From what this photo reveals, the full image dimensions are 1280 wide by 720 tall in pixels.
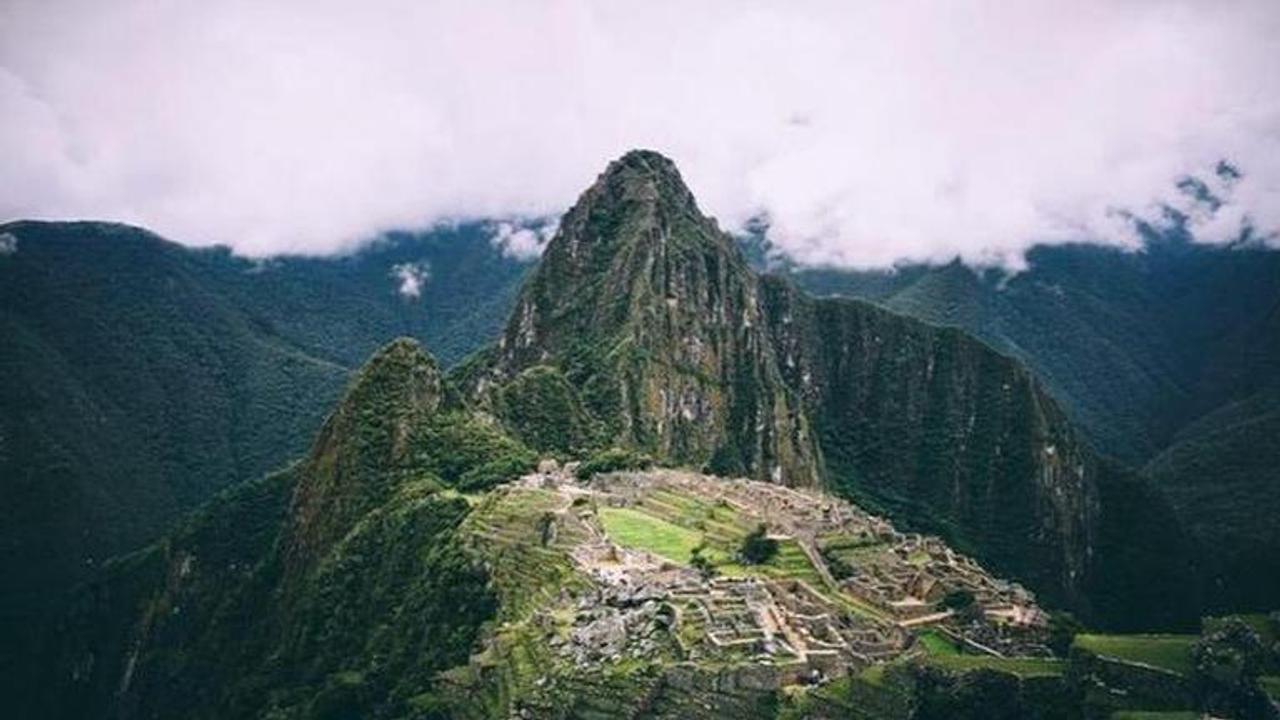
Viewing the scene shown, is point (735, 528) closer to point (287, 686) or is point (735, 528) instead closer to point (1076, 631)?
point (1076, 631)

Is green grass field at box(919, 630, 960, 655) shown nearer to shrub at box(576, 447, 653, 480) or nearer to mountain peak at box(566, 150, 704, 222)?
shrub at box(576, 447, 653, 480)

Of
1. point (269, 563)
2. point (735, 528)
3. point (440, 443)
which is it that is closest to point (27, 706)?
point (269, 563)

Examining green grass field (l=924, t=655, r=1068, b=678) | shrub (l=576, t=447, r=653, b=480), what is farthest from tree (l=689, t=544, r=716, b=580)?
shrub (l=576, t=447, r=653, b=480)

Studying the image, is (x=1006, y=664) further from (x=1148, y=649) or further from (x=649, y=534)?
(x=649, y=534)

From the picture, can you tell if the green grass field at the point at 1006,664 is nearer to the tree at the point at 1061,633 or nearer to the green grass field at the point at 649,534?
the tree at the point at 1061,633

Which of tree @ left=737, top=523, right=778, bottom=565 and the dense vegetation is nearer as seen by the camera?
tree @ left=737, top=523, right=778, bottom=565

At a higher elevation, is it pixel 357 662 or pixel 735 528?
pixel 735 528
